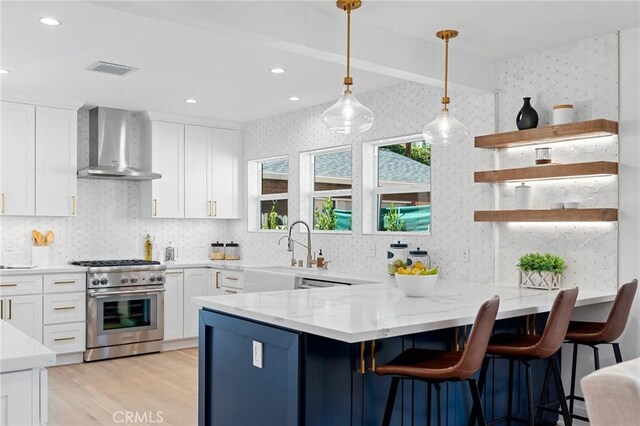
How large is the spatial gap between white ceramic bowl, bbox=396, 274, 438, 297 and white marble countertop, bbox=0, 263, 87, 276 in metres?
3.40

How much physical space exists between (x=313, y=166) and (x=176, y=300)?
2.02m

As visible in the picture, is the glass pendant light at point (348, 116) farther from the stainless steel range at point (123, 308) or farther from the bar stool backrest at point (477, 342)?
the stainless steel range at point (123, 308)

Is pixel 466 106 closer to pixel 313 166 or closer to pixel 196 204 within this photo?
pixel 313 166

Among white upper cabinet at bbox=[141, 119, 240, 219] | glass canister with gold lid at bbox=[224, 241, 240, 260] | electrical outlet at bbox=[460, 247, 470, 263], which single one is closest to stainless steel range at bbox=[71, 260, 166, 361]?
white upper cabinet at bbox=[141, 119, 240, 219]

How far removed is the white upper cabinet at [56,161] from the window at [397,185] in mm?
2891

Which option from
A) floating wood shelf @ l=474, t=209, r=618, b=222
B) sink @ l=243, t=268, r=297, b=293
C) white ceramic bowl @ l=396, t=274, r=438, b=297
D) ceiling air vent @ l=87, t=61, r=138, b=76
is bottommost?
sink @ l=243, t=268, r=297, b=293

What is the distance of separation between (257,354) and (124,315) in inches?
136

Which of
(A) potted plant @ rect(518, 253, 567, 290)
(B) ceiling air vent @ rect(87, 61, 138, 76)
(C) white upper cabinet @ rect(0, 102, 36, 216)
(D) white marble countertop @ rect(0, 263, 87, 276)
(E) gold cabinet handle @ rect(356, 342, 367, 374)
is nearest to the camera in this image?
(E) gold cabinet handle @ rect(356, 342, 367, 374)

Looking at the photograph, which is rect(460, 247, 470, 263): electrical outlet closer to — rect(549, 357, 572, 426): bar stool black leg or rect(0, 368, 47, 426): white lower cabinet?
rect(549, 357, 572, 426): bar stool black leg

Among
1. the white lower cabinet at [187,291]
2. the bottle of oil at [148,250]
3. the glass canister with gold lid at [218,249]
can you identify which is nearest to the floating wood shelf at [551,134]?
the white lower cabinet at [187,291]

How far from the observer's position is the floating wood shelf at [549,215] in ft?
11.8

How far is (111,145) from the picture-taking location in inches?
236

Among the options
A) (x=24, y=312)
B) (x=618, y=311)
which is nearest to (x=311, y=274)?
(x=618, y=311)

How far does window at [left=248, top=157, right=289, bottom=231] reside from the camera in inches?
258
